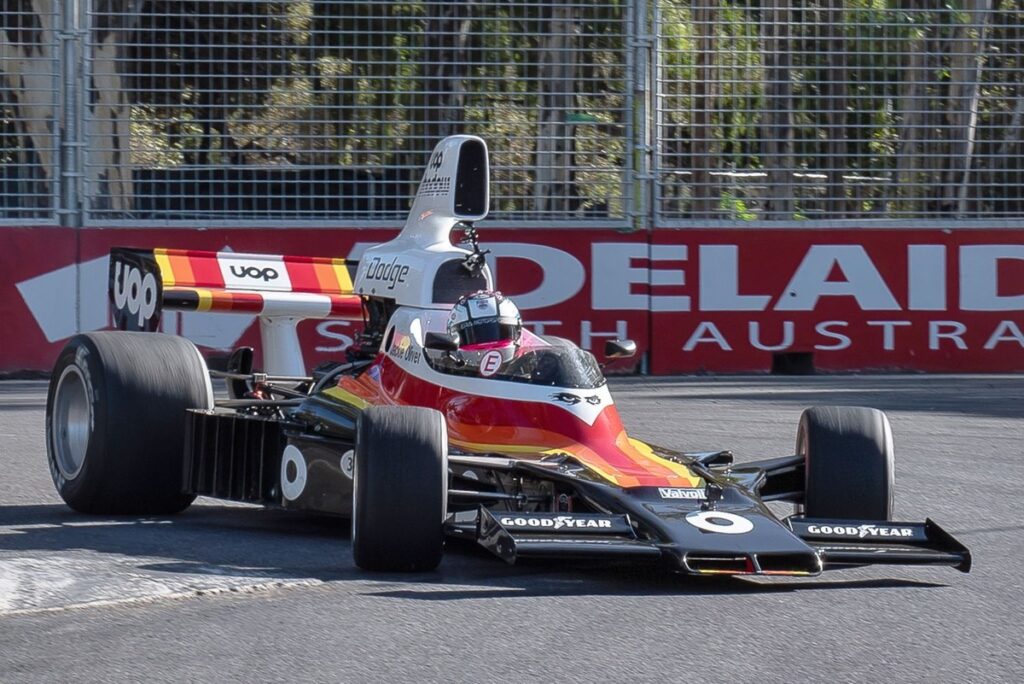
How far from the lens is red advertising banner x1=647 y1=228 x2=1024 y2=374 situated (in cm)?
1319

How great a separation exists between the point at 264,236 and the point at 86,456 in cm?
612

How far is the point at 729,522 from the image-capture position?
5422 mm

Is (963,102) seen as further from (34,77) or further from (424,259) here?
(424,259)

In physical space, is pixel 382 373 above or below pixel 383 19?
below

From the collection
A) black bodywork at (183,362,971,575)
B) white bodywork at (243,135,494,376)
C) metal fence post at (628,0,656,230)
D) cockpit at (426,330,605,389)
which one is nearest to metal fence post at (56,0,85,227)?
metal fence post at (628,0,656,230)

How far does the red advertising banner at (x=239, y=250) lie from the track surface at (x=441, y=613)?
A: 5240 millimetres

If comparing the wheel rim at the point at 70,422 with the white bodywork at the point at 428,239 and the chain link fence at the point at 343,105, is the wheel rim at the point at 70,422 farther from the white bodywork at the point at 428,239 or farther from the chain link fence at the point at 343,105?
the chain link fence at the point at 343,105

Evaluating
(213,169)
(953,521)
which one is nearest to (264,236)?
(213,169)

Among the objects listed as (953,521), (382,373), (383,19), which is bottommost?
(953,521)

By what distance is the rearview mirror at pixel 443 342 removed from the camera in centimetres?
631

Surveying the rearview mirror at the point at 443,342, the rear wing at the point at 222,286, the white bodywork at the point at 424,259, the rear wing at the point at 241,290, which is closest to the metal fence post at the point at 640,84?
the rear wing at the point at 241,290

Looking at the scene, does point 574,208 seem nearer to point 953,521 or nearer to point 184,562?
point 953,521

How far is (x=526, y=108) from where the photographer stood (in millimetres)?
13516

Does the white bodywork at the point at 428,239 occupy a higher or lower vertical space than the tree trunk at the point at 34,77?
lower
